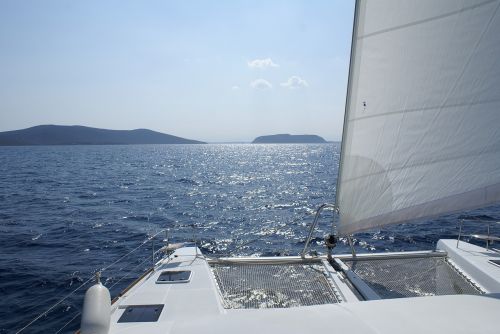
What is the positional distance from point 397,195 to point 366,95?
4.15ft

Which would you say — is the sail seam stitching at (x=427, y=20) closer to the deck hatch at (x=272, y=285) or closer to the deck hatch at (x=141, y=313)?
the deck hatch at (x=272, y=285)

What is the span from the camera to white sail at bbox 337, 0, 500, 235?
357cm

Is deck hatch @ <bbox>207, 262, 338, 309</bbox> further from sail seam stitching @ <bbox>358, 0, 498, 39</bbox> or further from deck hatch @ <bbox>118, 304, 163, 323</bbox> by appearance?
sail seam stitching @ <bbox>358, 0, 498, 39</bbox>

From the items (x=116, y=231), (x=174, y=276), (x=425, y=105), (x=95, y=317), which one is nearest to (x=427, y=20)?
(x=425, y=105)

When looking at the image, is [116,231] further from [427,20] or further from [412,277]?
[427,20]

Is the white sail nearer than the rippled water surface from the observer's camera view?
Yes

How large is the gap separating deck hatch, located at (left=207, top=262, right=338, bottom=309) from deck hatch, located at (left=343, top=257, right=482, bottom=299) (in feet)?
2.33

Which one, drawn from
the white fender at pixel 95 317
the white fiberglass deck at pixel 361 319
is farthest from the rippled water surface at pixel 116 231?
the white fiberglass deck at pixel 361 319

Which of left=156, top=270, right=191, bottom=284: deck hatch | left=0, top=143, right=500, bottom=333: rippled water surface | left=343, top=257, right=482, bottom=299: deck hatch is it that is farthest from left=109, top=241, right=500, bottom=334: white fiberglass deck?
left=0, top=143, right=500, bottom=333: rippled water surface

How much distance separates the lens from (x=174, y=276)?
5.40 meters

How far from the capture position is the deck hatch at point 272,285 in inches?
181

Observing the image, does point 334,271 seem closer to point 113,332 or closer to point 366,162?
point 366,162

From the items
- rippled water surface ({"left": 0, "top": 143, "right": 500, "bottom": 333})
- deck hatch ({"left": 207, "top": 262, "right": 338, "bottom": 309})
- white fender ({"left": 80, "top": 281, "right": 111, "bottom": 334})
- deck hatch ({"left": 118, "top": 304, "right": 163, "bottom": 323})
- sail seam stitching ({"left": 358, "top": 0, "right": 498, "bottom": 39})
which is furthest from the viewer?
rippled water surface ({"left": 0, "top": 143, "right": 500, "bottom": 333})

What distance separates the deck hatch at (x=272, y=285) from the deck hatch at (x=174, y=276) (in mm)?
485
